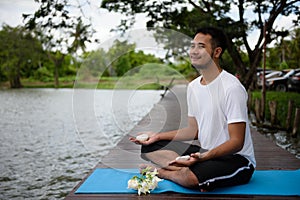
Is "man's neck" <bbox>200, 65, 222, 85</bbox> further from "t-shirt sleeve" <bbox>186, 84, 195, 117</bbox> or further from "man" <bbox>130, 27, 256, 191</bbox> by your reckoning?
"t-shirt sleeve" <bbox>186, 84, 195, 117</bbox>

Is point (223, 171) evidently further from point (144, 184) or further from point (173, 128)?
point (173, 128)

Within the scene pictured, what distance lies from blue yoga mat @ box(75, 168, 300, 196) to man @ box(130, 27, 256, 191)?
0.06 m

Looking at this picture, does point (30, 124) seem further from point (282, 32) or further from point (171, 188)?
point (171, 188)

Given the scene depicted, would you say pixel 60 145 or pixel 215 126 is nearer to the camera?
pixel 215 126

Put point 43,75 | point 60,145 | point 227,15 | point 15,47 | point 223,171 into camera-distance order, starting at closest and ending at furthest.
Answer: point 223,171
point 60,145
point 227,15
point 15,47
point 43,75

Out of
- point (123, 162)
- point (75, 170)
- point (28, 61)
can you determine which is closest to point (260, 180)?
point (123, 162)

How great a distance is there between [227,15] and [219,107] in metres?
7.86

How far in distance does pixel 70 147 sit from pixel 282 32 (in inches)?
245

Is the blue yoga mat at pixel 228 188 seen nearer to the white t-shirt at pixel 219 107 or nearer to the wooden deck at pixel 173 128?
the wooden deck at pixel 173 128

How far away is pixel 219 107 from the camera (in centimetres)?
269

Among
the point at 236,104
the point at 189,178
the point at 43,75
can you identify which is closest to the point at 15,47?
the point at 43,75

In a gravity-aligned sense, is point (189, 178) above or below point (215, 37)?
below

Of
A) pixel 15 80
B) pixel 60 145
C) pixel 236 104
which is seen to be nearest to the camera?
pixel 236 104

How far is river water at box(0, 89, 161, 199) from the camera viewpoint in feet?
11.5
